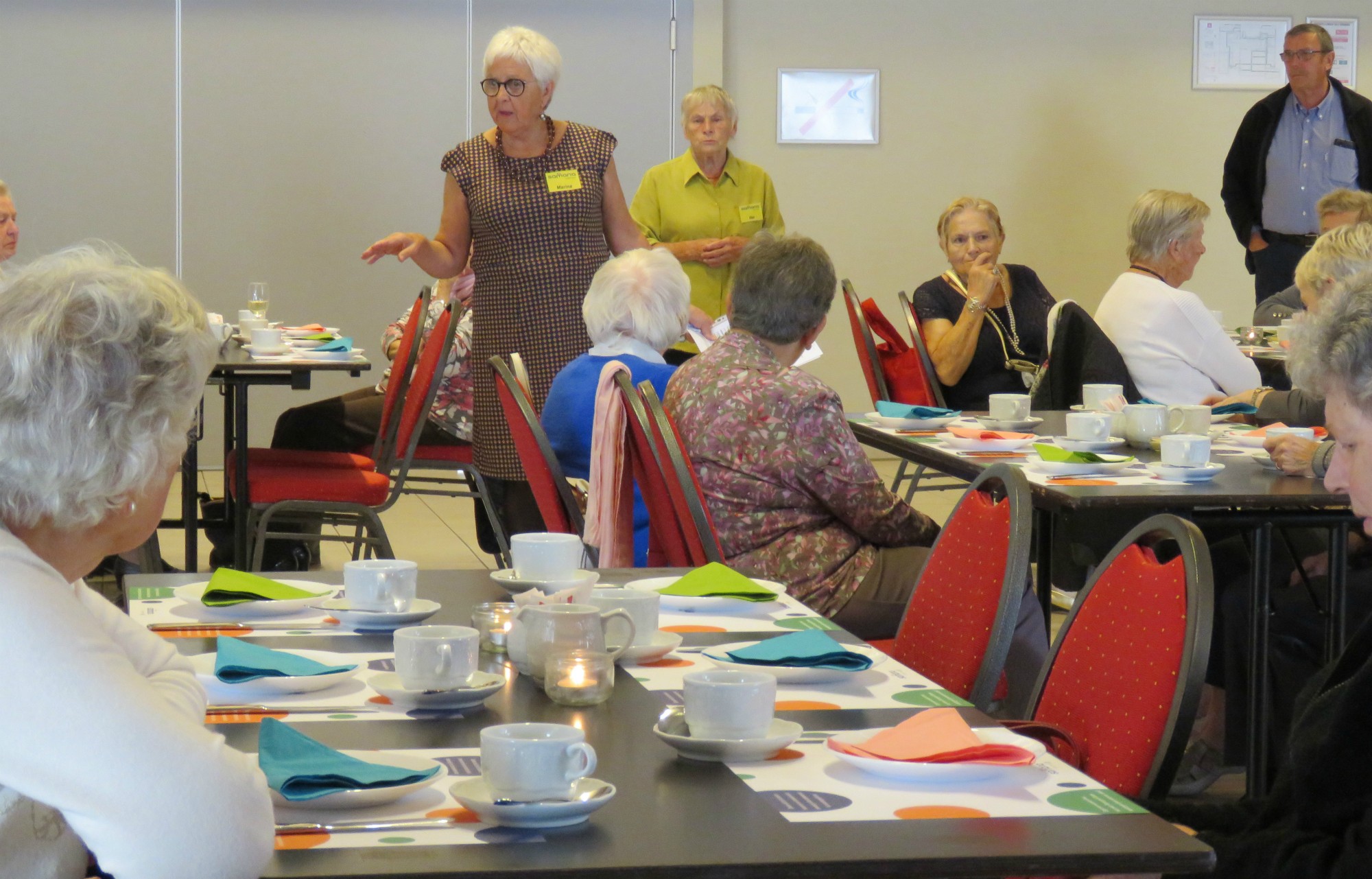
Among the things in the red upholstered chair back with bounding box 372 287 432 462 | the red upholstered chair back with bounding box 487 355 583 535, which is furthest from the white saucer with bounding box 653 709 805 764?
the red upholstered chair back with bounding box 372 287 432 462

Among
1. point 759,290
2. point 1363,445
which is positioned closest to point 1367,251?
point 759,290

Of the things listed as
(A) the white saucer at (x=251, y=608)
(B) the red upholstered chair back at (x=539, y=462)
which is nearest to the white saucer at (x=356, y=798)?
(A) the white saucer at (x=251, y=608)

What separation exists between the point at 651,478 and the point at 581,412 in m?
0.58

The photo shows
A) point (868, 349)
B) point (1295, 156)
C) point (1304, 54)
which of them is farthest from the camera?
point (1295, 156)

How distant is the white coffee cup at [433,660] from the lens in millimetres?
1391

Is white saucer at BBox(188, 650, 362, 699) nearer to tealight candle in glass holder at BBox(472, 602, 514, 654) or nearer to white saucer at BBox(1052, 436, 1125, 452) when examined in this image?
tealight candle in glass holder at BBox(472, 602, 514, 654)

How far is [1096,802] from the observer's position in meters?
1.16

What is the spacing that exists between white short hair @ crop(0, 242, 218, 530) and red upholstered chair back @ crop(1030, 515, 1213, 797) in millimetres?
902

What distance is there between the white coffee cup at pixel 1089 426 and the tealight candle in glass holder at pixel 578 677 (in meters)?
1.88

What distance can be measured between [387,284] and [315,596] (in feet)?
19.4

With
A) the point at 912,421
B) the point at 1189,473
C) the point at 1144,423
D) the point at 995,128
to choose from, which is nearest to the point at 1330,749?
the point at 1189,473

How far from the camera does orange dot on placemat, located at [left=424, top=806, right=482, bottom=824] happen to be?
1101 millimetres

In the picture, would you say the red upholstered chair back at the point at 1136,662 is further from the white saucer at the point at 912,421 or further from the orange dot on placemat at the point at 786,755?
the white saucer at the point at 912,421

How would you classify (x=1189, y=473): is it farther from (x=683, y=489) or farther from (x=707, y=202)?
(x=707, y=202)
